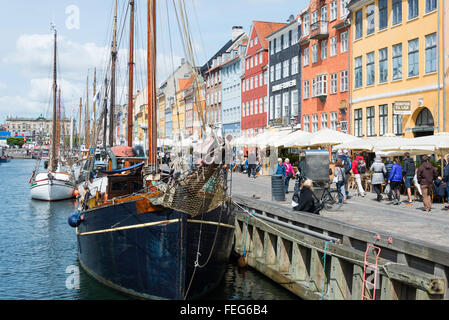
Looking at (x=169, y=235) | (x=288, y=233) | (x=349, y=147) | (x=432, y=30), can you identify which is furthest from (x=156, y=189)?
(x=432, y=30)

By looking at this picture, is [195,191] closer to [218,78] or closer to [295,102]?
[295,102]

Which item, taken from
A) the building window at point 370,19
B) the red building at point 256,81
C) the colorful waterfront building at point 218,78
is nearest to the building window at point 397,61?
the building window at point 370,19

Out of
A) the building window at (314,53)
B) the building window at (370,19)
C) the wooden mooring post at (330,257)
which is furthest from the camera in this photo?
the building window at (314,53)

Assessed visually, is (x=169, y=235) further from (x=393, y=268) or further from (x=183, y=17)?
(x=183, y=17)

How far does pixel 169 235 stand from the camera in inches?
566

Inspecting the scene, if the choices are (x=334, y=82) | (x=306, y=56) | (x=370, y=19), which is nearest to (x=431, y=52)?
(x=370, y=19)

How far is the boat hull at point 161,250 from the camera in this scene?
1442cm

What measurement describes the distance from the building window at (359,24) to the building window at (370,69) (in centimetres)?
202

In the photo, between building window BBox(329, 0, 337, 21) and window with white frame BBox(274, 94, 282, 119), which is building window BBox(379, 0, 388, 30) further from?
window with white frame BBox(274, 94, 282, 119)

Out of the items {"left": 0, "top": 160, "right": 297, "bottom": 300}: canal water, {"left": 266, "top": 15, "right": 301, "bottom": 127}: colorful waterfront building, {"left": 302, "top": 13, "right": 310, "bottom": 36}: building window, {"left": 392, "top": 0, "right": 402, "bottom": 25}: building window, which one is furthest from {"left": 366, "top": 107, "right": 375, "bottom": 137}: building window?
{"left": 0, "top": 160, "right": 297, "bottom": 300}: canal water

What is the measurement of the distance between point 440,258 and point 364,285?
7.13 ft

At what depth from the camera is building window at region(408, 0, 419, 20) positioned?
35.9 meters

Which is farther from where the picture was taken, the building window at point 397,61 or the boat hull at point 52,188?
the boat hull at point 52,188

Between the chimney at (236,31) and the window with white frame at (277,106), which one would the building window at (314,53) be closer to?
the window with white frame at (277,106)
